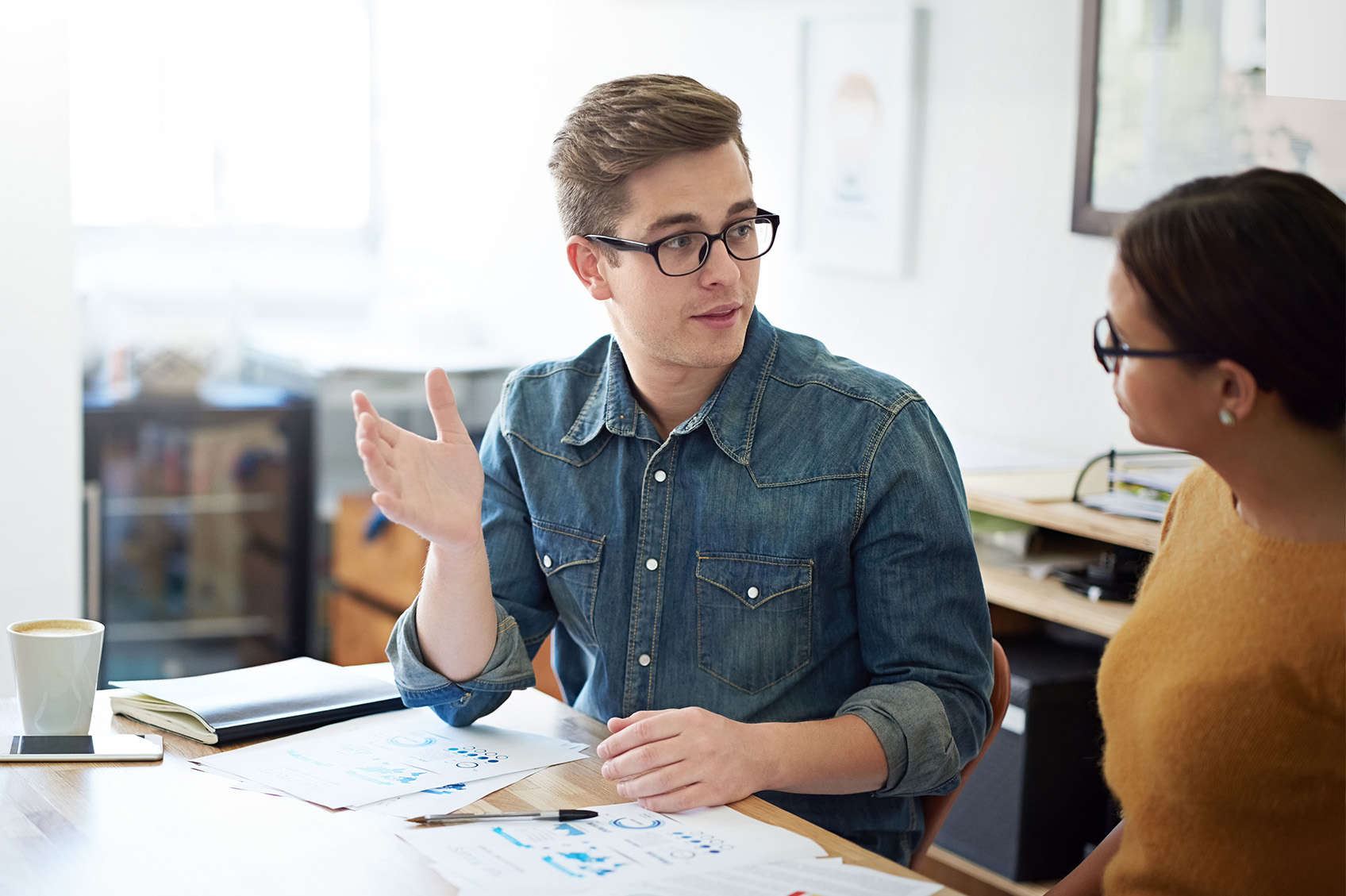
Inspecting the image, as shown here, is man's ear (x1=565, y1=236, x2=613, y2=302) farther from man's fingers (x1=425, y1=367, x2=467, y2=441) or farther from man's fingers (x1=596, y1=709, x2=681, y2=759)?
man's fingers (x1=596, y1=709, x2=681, y2=759)

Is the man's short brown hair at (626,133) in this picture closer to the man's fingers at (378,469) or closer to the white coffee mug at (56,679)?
the man's fingers at (378,469)

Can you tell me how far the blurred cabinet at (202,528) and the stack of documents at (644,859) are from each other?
2683mm

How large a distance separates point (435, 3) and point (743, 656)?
323 cm

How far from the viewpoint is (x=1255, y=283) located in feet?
2.94

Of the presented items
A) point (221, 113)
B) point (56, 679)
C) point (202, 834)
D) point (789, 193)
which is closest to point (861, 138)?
point (789, 193)

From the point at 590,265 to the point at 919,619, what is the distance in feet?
1.88

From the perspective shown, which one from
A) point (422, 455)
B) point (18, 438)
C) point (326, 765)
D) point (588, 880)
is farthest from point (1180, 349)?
point (18, 438)

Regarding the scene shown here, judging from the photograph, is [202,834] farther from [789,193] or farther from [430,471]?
[789,193]

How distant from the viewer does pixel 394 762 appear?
4.09 feet

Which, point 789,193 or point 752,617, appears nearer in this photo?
point 752,617

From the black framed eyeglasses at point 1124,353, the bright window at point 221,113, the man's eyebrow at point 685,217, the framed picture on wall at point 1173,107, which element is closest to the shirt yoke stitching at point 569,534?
the man's eyebrow at point 685,217

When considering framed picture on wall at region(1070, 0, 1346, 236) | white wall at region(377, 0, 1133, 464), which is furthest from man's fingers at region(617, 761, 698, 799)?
white wall at region(377, 0, 1133, 464)

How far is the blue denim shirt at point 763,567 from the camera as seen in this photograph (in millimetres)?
1345

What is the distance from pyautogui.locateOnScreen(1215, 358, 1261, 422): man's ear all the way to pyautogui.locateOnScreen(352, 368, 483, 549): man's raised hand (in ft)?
2.21
